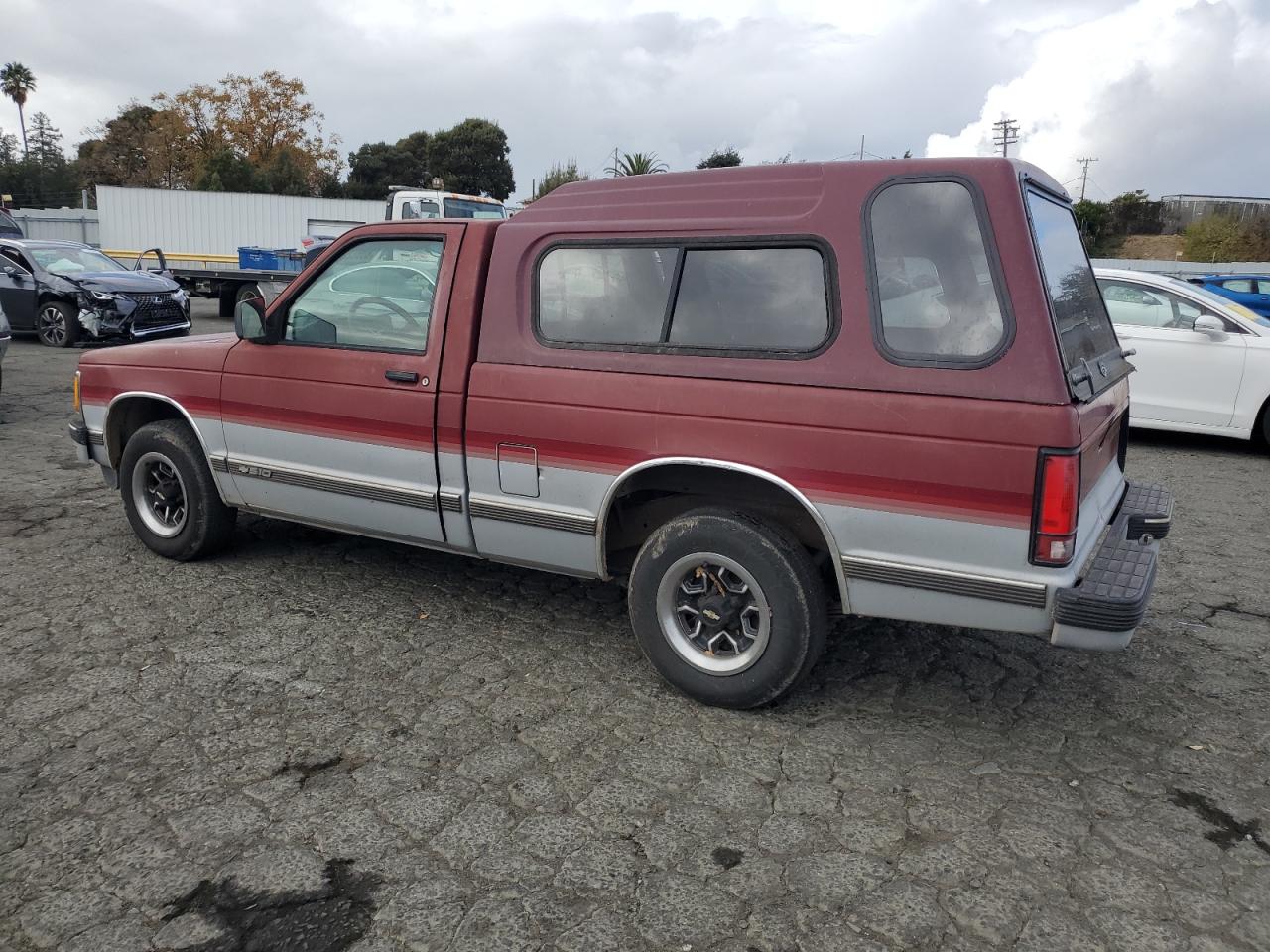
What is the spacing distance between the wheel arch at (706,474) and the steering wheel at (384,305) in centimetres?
122

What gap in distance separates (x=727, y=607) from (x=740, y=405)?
778mm

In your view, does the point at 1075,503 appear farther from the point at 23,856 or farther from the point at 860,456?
the point at 23,856

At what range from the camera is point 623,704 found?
3914 millimetres

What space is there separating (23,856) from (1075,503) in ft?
10.9

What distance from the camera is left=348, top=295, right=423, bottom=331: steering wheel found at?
442 cm

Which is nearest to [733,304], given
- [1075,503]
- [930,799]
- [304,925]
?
[1075,503]

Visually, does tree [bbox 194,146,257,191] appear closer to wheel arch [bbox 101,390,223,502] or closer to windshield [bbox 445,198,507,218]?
windshield [bbox 445,198,507,218]

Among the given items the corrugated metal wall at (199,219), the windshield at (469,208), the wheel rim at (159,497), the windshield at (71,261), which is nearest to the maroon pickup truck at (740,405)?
the wheel rim at (159,497)

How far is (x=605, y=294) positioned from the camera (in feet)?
13.2

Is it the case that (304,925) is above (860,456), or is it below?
below

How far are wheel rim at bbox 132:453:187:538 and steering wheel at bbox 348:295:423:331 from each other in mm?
1539

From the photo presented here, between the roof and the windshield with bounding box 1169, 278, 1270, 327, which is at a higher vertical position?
the roof

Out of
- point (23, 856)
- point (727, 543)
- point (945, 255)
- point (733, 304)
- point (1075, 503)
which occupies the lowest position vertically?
point (23, 856)

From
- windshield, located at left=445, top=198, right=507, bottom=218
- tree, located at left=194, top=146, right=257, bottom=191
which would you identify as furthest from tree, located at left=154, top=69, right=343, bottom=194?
windshield, located at left=445, top=198, right=507, bottom=218
